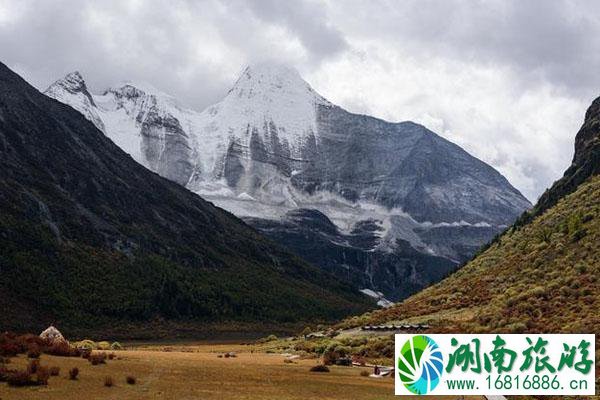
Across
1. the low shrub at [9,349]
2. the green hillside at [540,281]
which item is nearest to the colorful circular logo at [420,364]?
the green hillside at [540,281]

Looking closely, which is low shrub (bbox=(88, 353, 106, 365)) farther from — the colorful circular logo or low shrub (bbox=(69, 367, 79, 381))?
the colorful circular logo

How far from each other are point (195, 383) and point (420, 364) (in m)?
13.7

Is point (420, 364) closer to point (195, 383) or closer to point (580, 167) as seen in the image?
point (195, 383)

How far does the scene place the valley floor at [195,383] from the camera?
1270 inches

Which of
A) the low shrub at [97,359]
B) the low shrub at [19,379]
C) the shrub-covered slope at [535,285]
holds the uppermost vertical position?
the shrub-covered slope at [535,285]

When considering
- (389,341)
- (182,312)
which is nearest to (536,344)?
(389,341)

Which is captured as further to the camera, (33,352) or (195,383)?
(33,352)

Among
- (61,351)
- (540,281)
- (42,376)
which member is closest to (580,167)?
(540,281)

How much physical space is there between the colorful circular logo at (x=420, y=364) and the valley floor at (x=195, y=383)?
6.69m

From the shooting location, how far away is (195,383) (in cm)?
3709

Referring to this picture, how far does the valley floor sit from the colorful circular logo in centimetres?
669

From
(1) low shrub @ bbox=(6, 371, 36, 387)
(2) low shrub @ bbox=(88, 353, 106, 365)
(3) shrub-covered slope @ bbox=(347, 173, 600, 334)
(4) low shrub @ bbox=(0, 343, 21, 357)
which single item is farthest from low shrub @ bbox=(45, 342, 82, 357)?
(3) shrub-covered slope @ bbox=(347, 173, 600, 334)

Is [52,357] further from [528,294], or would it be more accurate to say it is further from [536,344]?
[528,294]

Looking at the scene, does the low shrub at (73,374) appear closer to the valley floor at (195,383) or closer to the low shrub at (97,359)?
the valley floor at (195,383)
